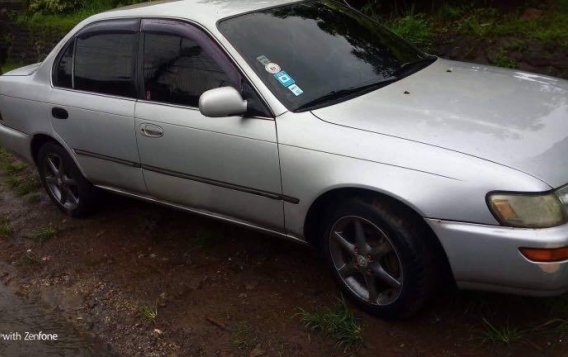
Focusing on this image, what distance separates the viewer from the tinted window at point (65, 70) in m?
4.61

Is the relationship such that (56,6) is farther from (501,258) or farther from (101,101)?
(501,258)

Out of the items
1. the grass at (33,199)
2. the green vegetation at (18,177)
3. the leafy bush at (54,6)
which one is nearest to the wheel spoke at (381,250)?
the grass at (33,199)

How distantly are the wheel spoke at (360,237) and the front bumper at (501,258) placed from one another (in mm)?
424

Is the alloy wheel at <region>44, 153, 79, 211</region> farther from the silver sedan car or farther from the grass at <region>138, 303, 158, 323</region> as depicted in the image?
the grass at <region>138, 303, 158, 323</region>

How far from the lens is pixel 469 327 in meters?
3.21

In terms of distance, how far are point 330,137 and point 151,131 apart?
1292mm

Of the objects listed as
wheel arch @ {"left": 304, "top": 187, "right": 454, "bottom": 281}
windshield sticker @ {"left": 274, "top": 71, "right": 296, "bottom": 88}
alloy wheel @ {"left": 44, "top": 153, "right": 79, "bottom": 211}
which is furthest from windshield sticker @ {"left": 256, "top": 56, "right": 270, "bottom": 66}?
alloy wheel @ {"left": 44, "top": 153, "right": 79, "bottom": 211}

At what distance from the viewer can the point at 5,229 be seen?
5012 mm

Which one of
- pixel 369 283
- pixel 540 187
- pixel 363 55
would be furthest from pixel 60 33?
pixel 540 187

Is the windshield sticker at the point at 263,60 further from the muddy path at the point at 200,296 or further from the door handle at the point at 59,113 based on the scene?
the door handle at the point at 59,113

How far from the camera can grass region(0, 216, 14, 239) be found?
16.3ft

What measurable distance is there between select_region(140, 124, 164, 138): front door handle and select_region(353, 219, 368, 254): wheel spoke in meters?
1.39

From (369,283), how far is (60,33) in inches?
298

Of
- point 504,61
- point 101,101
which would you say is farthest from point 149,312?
point 504,61
